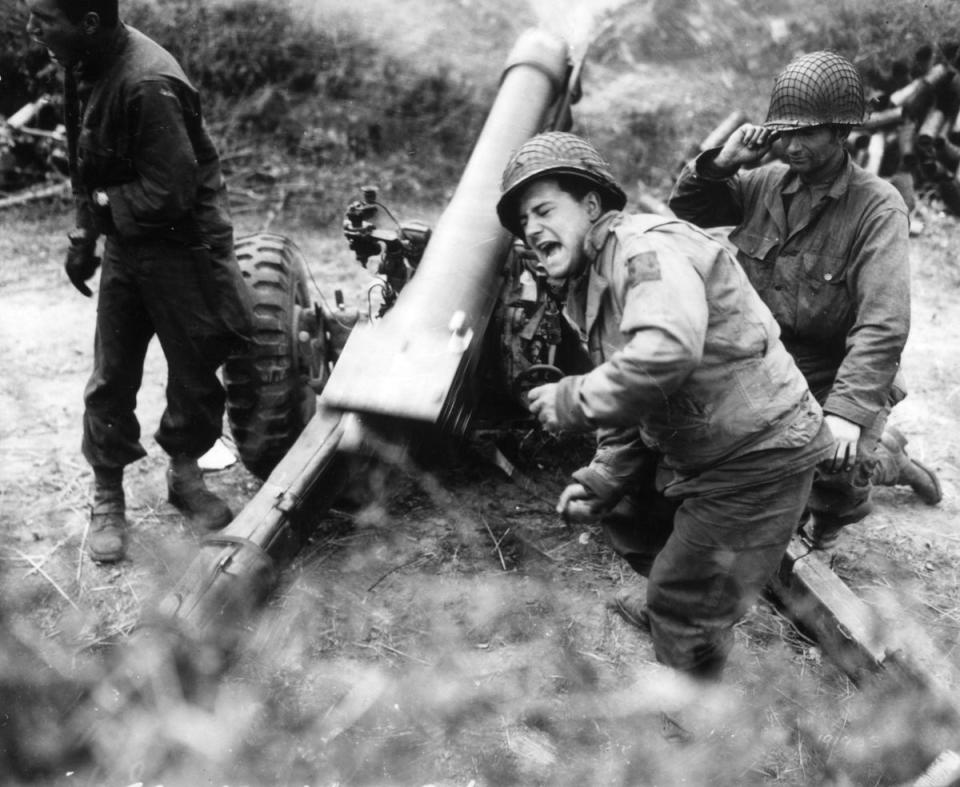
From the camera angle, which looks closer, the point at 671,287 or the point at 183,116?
the point at 671,287

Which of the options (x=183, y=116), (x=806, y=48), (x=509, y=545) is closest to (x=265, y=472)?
(x=509, y=545)

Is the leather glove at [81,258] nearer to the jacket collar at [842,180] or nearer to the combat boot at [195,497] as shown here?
the combat boot at [195,497]

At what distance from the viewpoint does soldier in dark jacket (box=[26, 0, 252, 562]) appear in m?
3.05

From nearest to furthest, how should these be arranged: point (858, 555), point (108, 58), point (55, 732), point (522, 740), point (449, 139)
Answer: point (55, 732)
point (522, 740)
point (108, 58)
point (858, 555)
point (449, 139)

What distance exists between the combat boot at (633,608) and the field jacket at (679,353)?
92 cm

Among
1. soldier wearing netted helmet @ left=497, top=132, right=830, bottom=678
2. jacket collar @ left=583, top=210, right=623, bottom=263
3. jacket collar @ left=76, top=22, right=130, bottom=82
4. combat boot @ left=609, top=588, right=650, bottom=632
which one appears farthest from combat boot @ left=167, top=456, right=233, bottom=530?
jacket collar @ left=583, top=210, right=623, bottom=263

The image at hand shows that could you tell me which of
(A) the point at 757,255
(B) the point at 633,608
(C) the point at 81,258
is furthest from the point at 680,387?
(C) the point at 81,258

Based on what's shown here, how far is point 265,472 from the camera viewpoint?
12.7 ft

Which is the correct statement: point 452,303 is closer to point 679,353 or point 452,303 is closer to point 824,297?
point 824,297

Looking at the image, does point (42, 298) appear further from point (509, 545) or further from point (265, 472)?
point (509, 545)

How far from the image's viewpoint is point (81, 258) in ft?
11.7

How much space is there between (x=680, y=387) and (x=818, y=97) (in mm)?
1218

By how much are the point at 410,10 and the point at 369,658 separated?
6799 mm

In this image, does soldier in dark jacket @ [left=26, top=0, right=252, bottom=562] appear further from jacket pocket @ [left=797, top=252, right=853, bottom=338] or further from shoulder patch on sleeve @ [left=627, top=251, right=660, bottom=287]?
jacket pocket @ [left=797, top=252, right=853, bottom=338]
